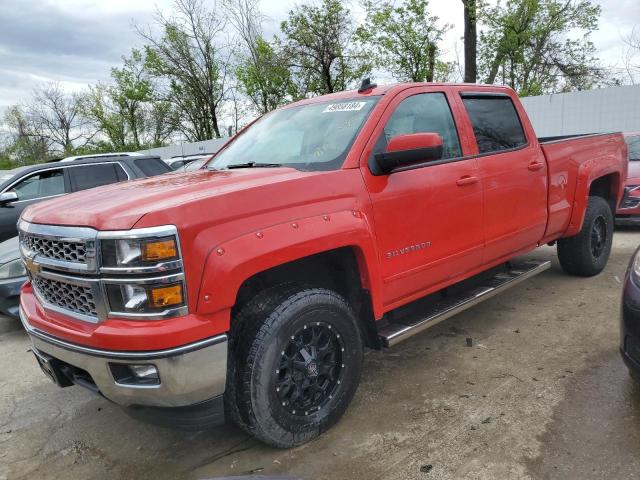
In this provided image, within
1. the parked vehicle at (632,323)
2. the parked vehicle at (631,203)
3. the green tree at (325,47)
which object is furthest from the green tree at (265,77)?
the parked vehicle at (632,323)

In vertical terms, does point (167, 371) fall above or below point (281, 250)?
below

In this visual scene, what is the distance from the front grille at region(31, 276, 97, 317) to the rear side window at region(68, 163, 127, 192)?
5384 mm

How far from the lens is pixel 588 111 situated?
595 inches

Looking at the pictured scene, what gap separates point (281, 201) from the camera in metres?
2.46

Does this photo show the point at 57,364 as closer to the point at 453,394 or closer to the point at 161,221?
the point at 161,221

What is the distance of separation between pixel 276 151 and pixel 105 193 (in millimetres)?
1143

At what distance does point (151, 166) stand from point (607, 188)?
260 inches

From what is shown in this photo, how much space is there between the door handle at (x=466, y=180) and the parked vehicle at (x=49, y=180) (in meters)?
5.94

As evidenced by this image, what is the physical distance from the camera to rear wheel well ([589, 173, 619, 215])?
17.3ft

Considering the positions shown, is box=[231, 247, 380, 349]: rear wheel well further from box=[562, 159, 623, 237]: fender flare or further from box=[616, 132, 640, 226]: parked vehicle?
box=[616, 132, 640, 226]: parked vehicle

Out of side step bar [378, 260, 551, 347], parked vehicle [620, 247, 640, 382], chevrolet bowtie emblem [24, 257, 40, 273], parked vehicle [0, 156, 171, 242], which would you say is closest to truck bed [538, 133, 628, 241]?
side step bar [378, 260, 551, 347]

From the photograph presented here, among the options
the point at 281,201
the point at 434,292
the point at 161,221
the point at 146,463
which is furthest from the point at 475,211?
the point at 146,463

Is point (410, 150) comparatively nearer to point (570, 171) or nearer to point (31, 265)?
point (31, 265)

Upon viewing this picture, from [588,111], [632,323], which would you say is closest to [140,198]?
[632,323]
